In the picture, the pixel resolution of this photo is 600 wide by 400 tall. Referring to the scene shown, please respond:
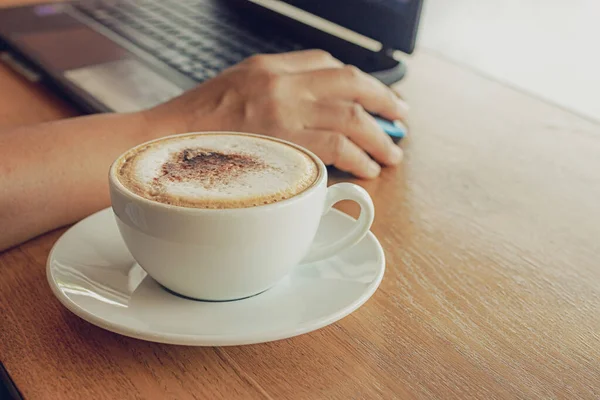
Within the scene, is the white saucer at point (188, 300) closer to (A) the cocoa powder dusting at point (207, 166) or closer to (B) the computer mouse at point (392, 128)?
(A) the cocoa powder dusting at point (207, 166)

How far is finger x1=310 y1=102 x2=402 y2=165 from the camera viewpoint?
657 millimetres

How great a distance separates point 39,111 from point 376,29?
1.41ft

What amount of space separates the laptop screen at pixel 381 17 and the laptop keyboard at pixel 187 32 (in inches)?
3.5

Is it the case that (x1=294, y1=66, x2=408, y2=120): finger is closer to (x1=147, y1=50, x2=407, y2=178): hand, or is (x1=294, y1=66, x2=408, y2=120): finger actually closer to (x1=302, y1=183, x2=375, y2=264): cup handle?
(x1=147, y1=50, x2=407, y2=178): hand

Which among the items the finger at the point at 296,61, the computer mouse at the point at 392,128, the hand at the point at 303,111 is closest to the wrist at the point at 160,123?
the hand at the point at 303,111

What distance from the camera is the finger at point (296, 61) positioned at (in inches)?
27.8

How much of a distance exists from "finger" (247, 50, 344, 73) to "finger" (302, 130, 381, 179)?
9cm

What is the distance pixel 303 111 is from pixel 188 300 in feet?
0.99

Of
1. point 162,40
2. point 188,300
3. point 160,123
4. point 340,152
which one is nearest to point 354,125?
point 340,152

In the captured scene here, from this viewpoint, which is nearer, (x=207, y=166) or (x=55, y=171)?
(x=207, y=166)

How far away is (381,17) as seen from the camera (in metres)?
0.80

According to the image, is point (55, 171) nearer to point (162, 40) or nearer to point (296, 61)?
point (296, 61)

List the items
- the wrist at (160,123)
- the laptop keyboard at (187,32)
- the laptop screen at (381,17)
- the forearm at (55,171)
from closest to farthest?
the forearm at (55,171) < the wrist at (160,123) < the laptop screen at (381,17) < the laptop keyboard at (187,32)

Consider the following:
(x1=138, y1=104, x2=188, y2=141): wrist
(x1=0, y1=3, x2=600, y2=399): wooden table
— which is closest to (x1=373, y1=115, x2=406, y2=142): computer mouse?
(x1=0, y1=3, x2=600, y2=399): wooden table
